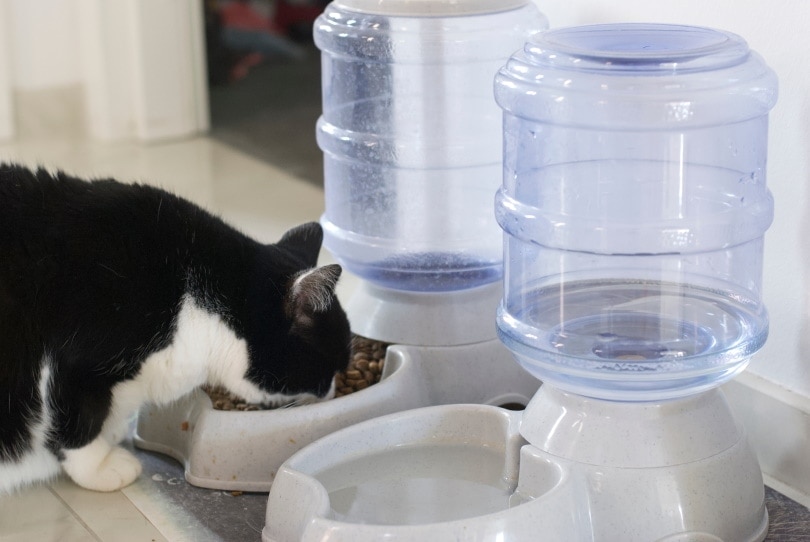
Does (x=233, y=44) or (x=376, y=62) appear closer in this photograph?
(x=376, y=62)

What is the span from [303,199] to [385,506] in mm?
1413

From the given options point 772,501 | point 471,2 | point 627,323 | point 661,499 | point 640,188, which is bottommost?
point 772,501

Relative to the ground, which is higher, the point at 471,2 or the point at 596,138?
the point at 471,2

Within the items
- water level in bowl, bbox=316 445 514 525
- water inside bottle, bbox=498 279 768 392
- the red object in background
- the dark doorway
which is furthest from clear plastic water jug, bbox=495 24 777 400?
the red object in background

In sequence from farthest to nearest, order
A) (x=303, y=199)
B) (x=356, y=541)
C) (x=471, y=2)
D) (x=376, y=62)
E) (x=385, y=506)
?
(x=303, y=199) → (x=376, y=62) → (x=471, y=2) → (x=385, y=506) → (x=356, y=541)

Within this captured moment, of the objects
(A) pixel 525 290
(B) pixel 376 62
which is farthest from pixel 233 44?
(A) pixel 525 290

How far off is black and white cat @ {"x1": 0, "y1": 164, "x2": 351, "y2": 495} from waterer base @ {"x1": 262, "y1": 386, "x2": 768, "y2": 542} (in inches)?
7.1

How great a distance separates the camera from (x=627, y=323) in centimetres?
147

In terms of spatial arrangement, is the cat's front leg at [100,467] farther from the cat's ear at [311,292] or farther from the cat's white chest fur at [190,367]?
the cat's ear at [311,292]

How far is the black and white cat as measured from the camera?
1.47 meters

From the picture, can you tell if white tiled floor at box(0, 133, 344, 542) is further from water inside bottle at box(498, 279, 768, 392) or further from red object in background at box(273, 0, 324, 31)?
red object in background at box(273, 0, 324, 31)

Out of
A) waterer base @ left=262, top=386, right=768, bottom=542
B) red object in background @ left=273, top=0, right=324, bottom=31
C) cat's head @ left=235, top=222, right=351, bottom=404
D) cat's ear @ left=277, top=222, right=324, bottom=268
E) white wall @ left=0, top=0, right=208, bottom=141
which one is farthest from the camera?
red object in background @ left=273, top=0, right=324, bottom=31

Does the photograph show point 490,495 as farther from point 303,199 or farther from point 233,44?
point 233,44

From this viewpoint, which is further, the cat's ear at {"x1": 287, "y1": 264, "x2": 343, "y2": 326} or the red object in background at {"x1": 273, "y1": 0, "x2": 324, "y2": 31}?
the red object in background at {"x1": 273, "y1": 0, "x2": 324, "y2": 31}
